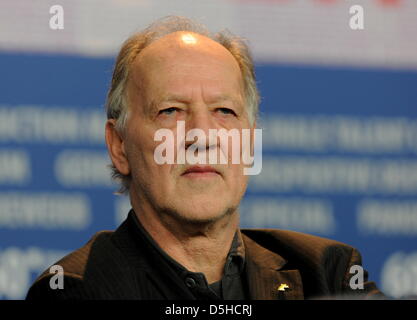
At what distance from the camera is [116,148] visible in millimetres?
2385

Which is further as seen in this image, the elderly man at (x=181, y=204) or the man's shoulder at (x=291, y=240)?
the man's shoulder at (x=291, y=240)

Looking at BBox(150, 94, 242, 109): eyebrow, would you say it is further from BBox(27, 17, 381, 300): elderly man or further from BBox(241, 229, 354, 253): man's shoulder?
BBox(241, 229, 354, 253): man's shoulder

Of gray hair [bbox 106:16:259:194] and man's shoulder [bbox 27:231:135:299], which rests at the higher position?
gray hair [bbox 106:16:259:194]

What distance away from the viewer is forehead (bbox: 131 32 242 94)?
2250 mm

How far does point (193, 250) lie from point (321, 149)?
1.83 ft

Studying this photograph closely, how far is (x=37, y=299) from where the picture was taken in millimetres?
2252

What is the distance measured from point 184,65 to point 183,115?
136 millimetres

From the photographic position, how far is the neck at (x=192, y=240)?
7.45 feet

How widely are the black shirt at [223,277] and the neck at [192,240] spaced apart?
22mm

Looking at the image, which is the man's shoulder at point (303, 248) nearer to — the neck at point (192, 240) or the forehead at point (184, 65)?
the neck at point (192, 240)

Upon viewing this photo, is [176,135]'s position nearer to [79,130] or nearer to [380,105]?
[79,130]

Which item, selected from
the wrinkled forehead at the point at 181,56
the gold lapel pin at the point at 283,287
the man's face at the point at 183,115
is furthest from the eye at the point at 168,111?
the gold lapel pin at the point at 283,287

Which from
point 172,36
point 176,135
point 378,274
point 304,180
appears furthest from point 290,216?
point 172,36

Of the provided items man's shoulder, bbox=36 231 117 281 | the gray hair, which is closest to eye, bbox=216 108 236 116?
the gray hair
